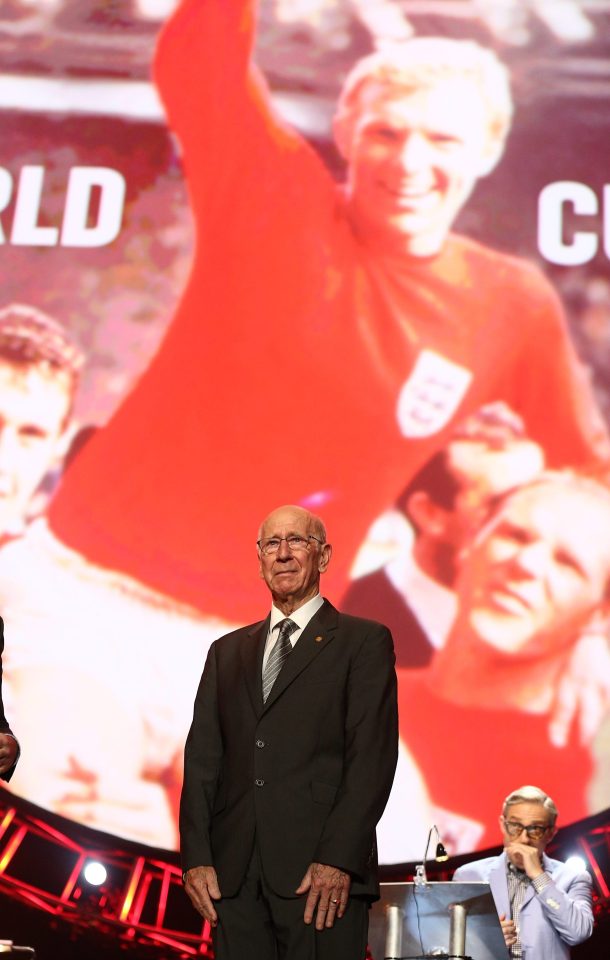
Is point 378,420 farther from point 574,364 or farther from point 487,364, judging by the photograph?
point 574,364

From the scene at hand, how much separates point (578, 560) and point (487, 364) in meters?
0.74

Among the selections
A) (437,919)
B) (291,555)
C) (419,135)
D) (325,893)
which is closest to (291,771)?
(325,893)

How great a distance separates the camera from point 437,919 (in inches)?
103

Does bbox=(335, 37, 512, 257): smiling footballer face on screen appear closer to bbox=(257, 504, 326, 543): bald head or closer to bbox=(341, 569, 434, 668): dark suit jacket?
bbox=(341, 569, 434, 668): dark suit jacket

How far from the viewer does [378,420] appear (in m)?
4.25

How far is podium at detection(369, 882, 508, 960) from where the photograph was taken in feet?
8.50

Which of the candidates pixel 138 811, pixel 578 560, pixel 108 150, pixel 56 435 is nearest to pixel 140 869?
pixel 138 811

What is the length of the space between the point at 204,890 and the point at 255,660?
1.45 feet

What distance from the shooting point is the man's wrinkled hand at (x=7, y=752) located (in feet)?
7.18

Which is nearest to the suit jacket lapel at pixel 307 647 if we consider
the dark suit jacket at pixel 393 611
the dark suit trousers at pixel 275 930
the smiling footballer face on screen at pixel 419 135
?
the dark suit trousers at pixel 275 930

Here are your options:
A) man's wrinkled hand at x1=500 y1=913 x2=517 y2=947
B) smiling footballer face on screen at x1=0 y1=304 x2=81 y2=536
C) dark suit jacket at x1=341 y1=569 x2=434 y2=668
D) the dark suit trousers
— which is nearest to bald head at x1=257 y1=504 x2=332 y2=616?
the dark suit trousers

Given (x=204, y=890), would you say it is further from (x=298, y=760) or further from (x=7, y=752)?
(x=7, y=752)

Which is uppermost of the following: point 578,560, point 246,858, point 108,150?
point 108,150

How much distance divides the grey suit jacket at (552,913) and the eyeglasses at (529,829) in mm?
80
